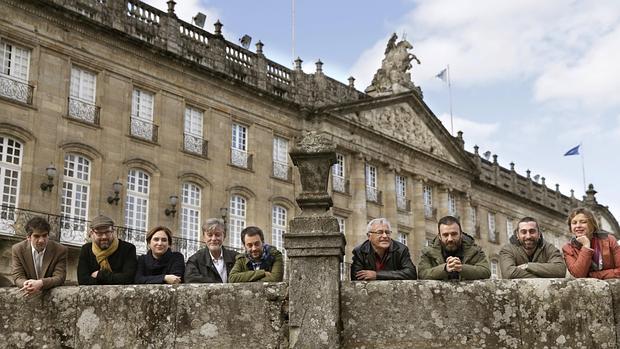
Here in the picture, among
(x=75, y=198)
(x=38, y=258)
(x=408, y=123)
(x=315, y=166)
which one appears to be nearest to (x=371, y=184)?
(x=408, y=123)

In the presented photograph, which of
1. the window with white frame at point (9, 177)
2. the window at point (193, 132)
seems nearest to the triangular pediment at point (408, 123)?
the window at point (193, 132)

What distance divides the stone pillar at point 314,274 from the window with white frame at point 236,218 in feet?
59.2

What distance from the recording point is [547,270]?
19.7 feet

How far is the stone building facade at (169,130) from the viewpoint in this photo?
19297 mm

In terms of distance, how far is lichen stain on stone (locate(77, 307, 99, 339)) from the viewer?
602 centimetres

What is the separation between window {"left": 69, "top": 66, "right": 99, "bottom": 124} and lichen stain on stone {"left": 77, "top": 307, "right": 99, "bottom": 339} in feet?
50.1

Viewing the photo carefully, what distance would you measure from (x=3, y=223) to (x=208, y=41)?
9531 millimetres

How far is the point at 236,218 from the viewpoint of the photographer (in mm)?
24438

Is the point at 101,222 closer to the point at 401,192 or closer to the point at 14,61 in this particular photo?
the point at 14,61

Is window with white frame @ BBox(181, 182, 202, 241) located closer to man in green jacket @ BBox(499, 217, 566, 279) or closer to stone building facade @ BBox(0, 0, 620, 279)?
stone building facade @ BBox(0, 0, 620, 279)

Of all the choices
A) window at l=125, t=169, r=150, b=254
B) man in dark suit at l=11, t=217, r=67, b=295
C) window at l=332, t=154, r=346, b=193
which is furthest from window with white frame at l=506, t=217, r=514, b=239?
man in dark suit at l=11, t=217, r=67, b=295

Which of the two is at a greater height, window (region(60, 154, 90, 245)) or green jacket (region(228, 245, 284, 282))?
window (region(60, 154, 90, 245))

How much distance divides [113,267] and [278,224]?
19.2 meters

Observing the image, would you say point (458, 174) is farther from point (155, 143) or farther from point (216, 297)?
point (216, 297)
